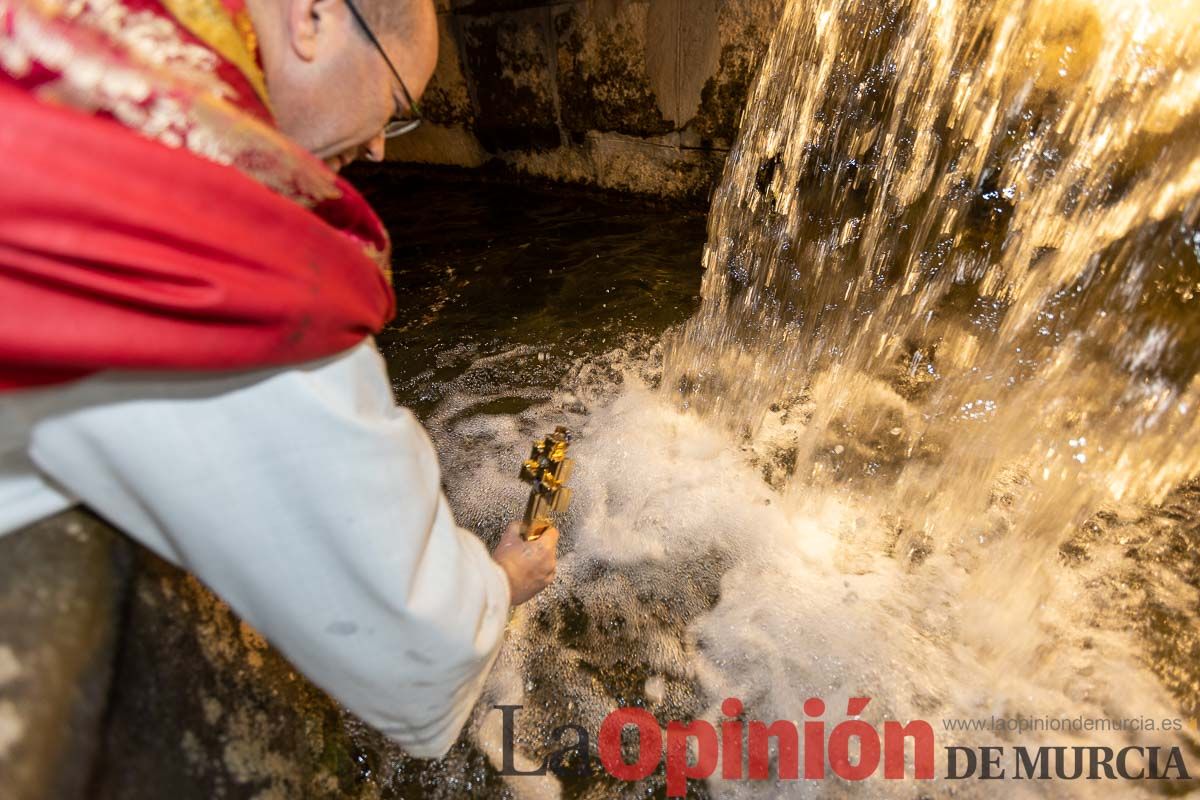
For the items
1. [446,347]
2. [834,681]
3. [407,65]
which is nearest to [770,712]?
[834,681]

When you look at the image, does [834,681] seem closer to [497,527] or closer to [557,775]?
[557,775]

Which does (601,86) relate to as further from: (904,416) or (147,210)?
(147,210)

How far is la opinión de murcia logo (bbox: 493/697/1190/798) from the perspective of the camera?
1.88m

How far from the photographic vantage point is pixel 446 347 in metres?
4.11

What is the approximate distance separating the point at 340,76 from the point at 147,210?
634 mm

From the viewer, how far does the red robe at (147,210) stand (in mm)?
653

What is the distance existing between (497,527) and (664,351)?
1825mm

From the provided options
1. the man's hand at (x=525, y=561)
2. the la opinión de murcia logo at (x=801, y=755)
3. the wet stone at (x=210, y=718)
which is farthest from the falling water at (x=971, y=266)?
the wet stone at (x=210, y=718)

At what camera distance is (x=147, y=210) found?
70 centimetres

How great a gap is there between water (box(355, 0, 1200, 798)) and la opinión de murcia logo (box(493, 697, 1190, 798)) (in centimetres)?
5

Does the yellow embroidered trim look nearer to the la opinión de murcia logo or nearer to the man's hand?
the man's hand

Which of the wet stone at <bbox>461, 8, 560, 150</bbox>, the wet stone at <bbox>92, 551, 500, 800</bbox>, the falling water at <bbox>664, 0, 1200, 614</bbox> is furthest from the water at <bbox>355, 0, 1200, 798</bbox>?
the wet stone at <bbox>461, 8, 560, 150</bbox>

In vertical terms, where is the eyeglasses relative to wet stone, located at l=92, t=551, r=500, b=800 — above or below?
above

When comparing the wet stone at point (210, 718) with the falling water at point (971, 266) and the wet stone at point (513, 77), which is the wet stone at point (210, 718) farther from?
the wet stone at point (513, 77)
